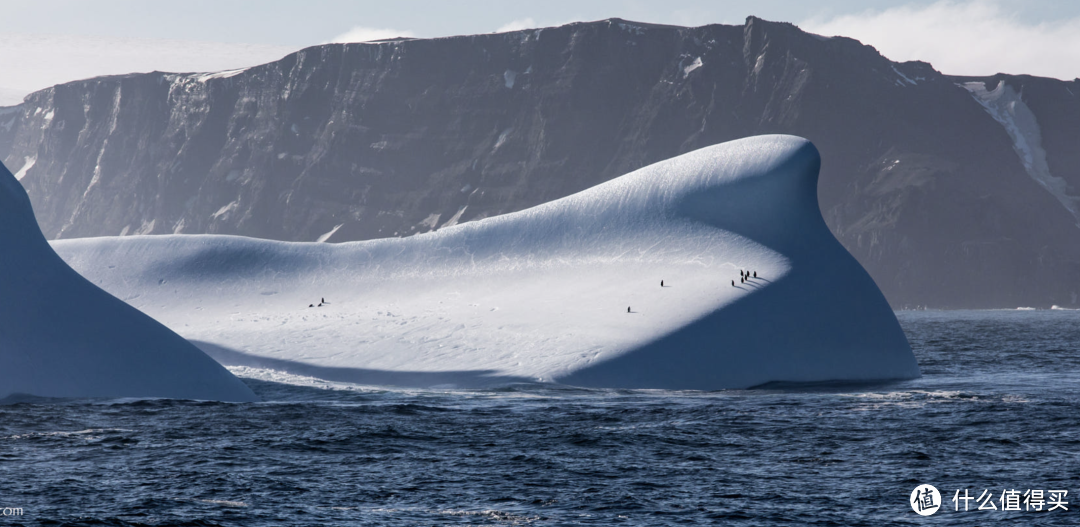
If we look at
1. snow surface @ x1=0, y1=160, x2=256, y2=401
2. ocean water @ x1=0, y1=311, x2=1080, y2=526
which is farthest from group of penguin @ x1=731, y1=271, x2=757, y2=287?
snow surface @ x1=0, y1=160, x2=256, y2=401

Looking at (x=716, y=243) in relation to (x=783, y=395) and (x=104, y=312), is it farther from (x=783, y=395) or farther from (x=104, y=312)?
(x=104, y=312)

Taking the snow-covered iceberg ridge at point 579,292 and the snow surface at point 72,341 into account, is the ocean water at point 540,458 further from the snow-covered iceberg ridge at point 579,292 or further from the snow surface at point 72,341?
the snow-covered iceberg ridge at point 579,292

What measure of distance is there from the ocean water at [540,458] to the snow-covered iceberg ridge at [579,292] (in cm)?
327

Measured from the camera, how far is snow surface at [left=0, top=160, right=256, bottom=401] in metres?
28.6

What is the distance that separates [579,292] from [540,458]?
67.4ft

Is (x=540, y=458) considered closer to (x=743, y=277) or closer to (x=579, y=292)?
(x=743, y=277)

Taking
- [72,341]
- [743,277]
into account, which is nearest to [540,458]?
[72,341]

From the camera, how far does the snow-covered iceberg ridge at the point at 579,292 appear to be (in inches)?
1455

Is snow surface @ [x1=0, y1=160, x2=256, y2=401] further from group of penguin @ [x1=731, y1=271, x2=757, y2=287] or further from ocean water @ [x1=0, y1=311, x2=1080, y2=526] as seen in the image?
group of penguin @ [x1=731, y1=271, x2=757, y2=287]

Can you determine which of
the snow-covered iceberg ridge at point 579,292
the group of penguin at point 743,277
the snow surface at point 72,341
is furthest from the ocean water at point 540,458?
the group of penguin at point 743,277

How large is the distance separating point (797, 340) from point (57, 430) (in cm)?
2429

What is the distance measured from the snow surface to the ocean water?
1.12 meters

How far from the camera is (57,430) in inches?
957

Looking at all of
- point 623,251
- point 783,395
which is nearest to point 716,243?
point 623,251
